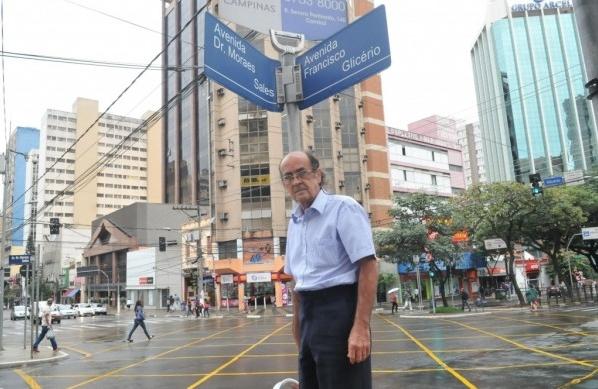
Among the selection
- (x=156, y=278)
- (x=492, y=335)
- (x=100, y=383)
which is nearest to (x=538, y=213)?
(x=492, y=335)

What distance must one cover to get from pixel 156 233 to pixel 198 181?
9.14 metres

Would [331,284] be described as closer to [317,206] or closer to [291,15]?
[317,206]

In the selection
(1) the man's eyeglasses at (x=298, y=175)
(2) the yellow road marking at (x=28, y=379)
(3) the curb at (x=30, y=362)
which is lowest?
(2) the yellow road marking at (x=28, y=379)

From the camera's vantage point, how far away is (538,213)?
32.7 m

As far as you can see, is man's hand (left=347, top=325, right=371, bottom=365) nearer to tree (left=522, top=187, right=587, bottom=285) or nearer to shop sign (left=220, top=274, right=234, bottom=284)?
tree (left=522, top=187, right=587, bottom=285)

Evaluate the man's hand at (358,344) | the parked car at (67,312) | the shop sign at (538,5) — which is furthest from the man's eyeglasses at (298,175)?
the shop sign at (538,5)

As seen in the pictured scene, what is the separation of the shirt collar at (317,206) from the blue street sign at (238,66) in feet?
5.95

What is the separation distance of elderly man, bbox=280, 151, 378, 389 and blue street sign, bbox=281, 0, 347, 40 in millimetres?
2279

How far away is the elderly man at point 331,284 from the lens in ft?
8.92

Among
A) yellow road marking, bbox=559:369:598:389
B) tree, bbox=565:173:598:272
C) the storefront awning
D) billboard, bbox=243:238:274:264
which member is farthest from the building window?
the storefront awning

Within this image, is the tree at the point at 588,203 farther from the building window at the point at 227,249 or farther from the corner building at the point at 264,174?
the building window at the point at 227,249

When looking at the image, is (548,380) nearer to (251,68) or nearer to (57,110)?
(251,68)

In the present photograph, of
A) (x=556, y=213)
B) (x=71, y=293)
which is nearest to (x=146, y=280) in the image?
(x=71, y=293)

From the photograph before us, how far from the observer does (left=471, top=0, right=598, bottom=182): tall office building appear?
5238 centimetres
